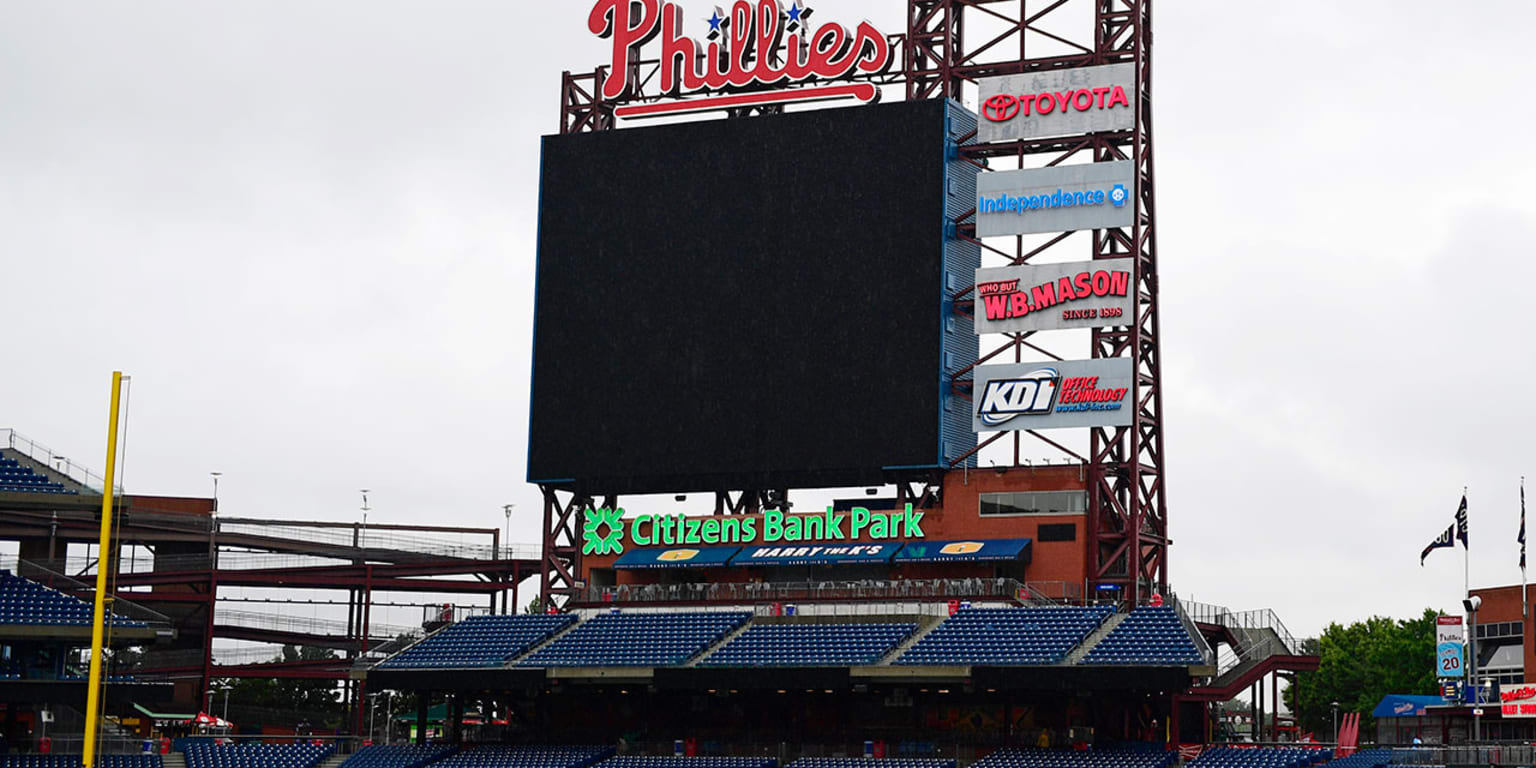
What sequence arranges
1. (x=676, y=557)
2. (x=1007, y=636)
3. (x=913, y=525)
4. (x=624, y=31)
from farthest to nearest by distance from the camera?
1. (x=624, y=31)
2. (x=676, y=557)
3. (x=913, y=525)
4. (x=1007, y=636)

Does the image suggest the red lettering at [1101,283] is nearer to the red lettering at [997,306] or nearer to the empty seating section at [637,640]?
the red lettering at [997,306]

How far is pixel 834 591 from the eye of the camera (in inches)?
2250

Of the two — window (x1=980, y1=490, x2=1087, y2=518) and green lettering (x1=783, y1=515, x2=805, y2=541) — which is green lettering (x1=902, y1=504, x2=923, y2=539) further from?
green lettering (x1=783, y1=515, x2=805, y2=541)

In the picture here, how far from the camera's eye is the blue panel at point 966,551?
54.7 metres

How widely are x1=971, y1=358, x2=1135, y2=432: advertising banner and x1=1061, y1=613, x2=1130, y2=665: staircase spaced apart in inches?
214

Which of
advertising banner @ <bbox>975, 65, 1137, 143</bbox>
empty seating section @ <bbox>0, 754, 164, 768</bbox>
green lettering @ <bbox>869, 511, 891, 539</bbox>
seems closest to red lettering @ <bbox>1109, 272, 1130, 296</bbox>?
advertising banner @ <bbox>975, 65, 1137, 143</bbox>

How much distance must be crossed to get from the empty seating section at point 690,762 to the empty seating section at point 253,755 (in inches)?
384

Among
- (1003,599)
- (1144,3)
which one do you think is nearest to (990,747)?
(1003,599)

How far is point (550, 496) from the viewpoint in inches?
2400

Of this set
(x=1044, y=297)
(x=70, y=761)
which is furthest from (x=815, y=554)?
(x=70, y=761)

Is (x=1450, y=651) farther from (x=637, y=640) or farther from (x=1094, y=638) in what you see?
(x=637, y=640)

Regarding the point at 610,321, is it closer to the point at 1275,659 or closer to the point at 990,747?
the point at 990,747

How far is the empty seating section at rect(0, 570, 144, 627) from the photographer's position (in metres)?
53.8

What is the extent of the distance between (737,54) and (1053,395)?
15.2m
